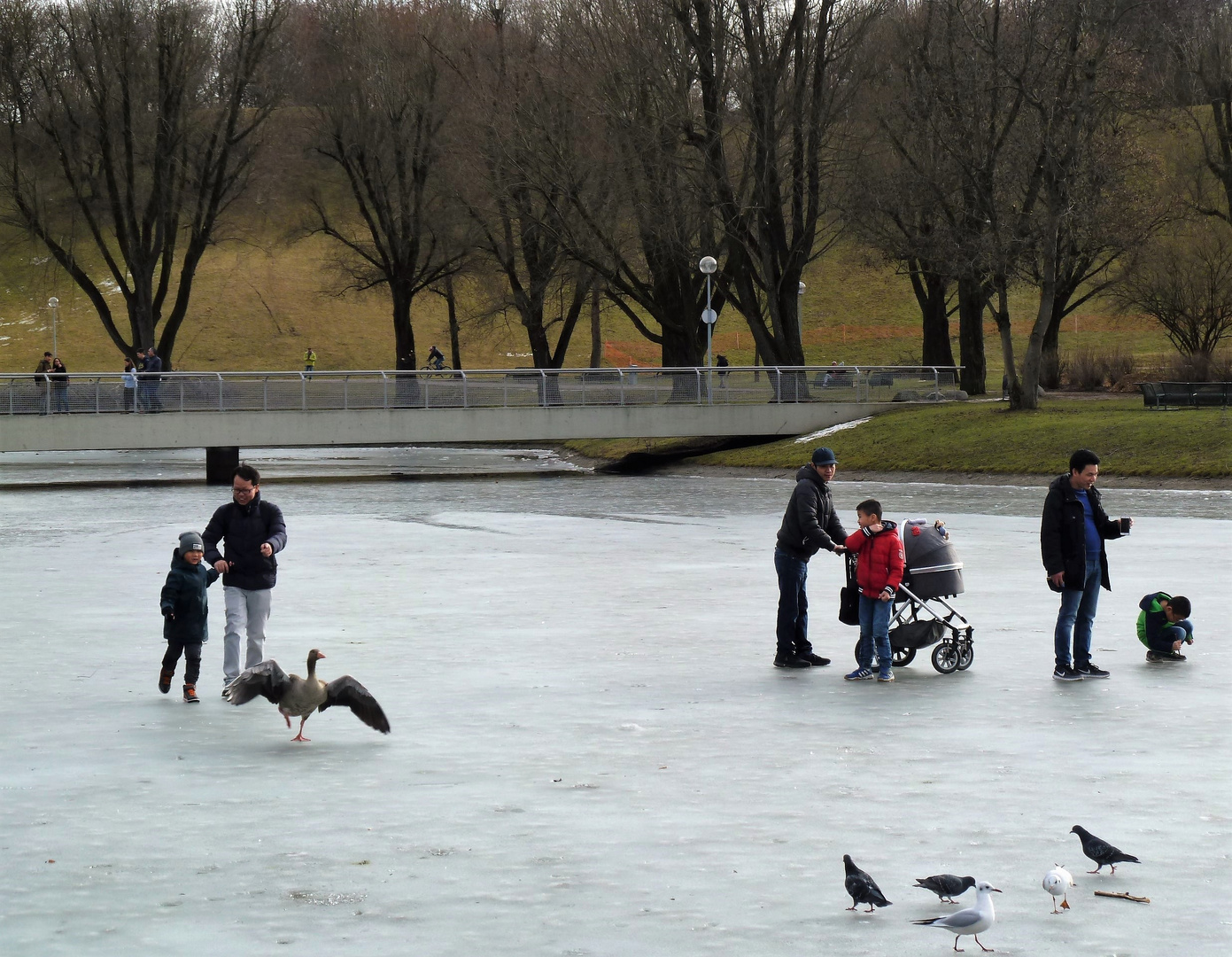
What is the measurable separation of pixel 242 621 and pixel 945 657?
5224mm

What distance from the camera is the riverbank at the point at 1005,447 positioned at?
35.7 m

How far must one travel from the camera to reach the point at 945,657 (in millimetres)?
12320

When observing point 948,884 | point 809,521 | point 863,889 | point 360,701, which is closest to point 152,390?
point 809,521

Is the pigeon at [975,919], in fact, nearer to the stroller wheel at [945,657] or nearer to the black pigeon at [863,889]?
the black pigeon at [863,889]

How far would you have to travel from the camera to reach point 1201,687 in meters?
11.5

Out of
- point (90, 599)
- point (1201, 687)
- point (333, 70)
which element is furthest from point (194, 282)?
point (1201, 687)

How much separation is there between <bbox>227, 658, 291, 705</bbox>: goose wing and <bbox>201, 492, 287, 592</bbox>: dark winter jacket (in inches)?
65.2

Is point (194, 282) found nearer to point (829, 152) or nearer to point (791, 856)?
point (829, 152)

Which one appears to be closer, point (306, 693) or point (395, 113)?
point (306, 693)

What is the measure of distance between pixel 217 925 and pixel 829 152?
48077mm

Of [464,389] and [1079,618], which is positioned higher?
[464,389]

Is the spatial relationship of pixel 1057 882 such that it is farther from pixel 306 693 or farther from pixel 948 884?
pixel 306 693

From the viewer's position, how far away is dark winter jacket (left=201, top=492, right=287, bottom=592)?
37.4ft

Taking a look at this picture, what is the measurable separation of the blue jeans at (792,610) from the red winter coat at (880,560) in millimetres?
572
